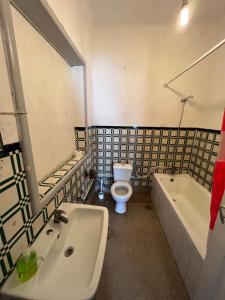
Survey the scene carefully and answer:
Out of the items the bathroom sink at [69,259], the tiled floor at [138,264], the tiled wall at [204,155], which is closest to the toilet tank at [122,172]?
the tiled floor at [138,264]

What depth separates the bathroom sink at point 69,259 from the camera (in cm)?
57

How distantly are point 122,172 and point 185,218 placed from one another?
1060 mm

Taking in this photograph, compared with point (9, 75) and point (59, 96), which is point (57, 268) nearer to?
point (9, 75)

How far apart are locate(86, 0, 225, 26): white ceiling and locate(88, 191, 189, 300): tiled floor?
274 cm

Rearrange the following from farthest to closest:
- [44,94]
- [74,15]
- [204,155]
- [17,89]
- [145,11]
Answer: [204,155] < [145,11] < [74,15] < [44,94] < [17,89]

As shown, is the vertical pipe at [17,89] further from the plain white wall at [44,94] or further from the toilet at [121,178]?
the toilet at [121,178]

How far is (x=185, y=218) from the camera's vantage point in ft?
5.93

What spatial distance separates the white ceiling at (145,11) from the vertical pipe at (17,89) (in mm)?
1704

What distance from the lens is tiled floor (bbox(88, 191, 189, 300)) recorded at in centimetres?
116

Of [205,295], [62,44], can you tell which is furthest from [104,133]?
[205,295]

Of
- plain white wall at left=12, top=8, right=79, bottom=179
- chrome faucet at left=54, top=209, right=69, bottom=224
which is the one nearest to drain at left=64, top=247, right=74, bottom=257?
chrome faucet at left=54, top=209, right=69, bottom=224

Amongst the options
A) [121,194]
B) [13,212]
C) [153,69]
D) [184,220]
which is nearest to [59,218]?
[13,212]

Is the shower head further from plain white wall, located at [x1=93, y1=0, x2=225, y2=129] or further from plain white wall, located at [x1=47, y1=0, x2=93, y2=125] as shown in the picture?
plain white wall, located at [x1=47, y1=0, x2=93, y2=125]

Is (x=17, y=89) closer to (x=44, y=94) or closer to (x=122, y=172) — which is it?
(x=44, y=94)
